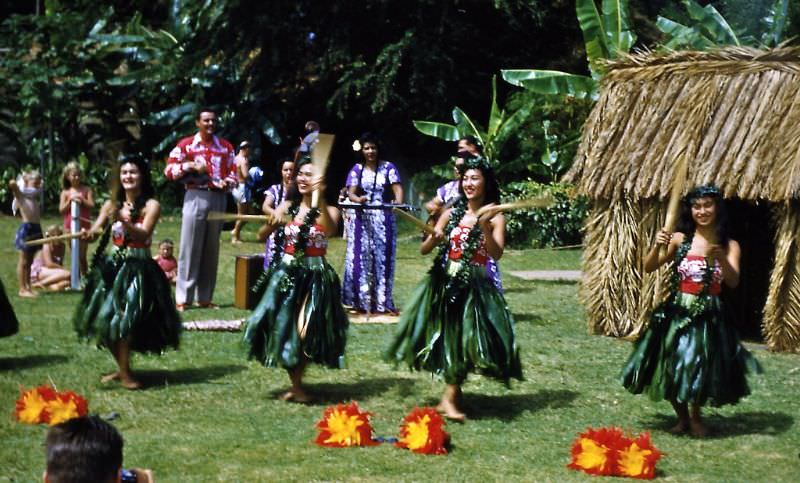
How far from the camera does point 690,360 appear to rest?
22.4 feet

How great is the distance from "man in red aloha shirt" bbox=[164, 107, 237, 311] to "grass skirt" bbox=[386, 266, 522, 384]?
460 centimetres

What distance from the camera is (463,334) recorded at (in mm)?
7219

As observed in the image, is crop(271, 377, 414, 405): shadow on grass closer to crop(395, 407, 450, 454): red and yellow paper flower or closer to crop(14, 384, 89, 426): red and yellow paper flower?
crop(395, 407, 450, 454): red and yellow paper flower

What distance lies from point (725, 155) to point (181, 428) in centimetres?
524

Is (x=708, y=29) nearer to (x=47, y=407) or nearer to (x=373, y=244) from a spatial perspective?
(x=373, y=244)

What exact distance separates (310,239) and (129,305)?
1.28m

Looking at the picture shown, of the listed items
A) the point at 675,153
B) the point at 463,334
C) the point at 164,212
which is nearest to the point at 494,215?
the point at 463,334

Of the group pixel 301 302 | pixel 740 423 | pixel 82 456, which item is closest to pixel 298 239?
pixel 301 302

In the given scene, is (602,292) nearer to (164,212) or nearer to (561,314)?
(561,314)

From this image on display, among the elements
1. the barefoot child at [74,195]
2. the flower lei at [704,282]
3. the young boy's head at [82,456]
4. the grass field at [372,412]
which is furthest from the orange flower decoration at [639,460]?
the barefoot child at [74,195]

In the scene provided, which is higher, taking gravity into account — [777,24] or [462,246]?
[777,24]

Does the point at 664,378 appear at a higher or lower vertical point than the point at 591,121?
lower

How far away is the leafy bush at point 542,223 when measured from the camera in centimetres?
1842

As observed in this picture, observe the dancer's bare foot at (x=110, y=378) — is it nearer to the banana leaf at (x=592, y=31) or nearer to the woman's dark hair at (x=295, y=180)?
the woman's dark hair at (x=295, y=180)
